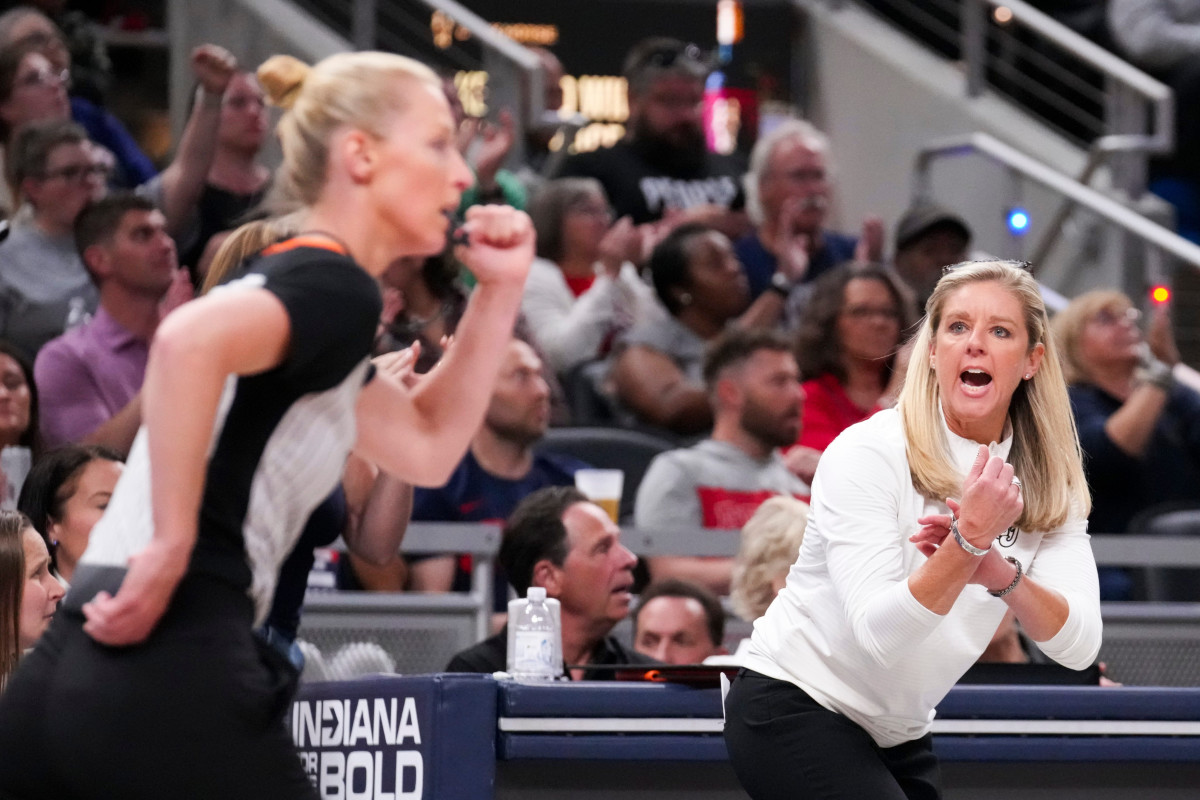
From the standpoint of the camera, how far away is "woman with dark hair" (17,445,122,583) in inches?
145

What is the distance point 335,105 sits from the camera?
2.10 m

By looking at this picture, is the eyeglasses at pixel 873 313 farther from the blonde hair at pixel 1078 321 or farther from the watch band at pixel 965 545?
the watch band at pixel 965 545

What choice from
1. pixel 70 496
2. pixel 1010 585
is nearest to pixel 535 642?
pixel 70 496

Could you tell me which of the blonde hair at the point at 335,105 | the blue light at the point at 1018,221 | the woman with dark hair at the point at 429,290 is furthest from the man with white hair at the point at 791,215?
the blonde hair at the point at 335,105

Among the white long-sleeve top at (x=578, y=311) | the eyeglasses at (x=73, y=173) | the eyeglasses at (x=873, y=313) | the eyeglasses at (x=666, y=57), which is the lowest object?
the white long-sleeve top at (x=578, y=311)

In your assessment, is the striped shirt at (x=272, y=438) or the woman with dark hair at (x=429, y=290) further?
the woman with dark hair at (x=429, y=290)

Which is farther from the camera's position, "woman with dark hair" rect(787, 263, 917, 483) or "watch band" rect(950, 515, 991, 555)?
"woman with dark hair" rect(787, 263, 917, 483)

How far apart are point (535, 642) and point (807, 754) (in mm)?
1004

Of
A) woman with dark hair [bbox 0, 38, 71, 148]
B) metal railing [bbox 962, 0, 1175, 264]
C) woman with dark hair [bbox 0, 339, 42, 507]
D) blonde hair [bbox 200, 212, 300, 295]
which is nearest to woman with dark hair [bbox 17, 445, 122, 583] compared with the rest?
woman with dark hair [bbox 0, 339, 42, 507]

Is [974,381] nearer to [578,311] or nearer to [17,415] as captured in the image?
[17,415]

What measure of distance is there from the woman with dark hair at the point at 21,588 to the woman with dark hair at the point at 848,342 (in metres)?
3.26

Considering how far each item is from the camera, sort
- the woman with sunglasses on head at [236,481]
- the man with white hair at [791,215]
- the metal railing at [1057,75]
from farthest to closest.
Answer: the metal railing at [1057,75], the man with white hair at [791,215], the woman with sunglasses on head at [236,481]

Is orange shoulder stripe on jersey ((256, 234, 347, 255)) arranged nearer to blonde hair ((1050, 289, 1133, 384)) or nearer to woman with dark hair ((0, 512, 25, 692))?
woman with dark hair ((0, 512, 25, 692))

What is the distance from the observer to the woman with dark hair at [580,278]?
660 cm
